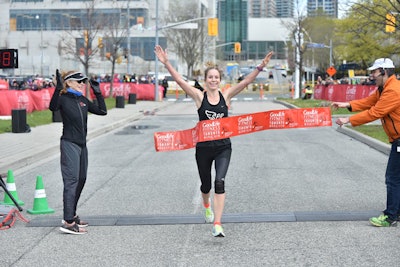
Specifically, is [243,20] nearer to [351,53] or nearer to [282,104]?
[351,53]

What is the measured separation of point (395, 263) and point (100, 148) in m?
12.3

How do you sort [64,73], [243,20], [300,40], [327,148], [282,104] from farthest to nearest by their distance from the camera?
[243,20] < [300,40] < [282,104] < [327,148] < [64,73]

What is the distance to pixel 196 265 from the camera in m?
6.10

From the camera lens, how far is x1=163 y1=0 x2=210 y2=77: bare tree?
80938mm

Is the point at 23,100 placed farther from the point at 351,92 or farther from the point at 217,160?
the point at 217,160

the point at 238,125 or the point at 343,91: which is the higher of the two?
the point at 238,125

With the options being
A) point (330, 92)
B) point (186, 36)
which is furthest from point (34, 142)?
point (186, 36)

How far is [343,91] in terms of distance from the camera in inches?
1558

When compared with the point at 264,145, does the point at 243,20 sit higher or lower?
higher

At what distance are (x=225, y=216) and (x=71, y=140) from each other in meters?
2.14

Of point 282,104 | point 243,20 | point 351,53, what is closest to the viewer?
point 282,104

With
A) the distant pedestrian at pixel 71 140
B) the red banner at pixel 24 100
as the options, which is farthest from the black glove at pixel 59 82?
the red banner at pixel 24 100

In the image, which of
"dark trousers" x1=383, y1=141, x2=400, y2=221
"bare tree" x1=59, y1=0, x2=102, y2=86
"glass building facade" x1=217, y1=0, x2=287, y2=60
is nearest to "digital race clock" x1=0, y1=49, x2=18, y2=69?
"dark trousers" x1=383, y1=141, x2=400, y2=221

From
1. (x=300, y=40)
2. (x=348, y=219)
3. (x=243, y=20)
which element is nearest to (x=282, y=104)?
(x=300, y=40)
